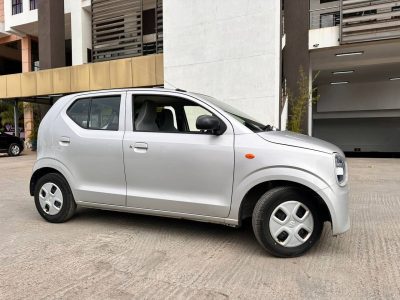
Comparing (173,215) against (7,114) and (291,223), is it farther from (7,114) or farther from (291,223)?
(7,114)

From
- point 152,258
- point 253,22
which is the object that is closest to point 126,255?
point 152,258

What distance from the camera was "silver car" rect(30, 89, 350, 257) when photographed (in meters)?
3.45

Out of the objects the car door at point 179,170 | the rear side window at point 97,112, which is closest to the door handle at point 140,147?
the car door at point 179,170

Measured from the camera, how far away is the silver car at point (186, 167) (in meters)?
3.45

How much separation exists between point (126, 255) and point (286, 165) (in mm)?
1912

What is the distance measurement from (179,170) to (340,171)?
1700 mm

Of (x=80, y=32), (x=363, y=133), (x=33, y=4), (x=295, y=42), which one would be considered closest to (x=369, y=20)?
(x=295, y=42)

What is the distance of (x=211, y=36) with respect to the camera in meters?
11.4

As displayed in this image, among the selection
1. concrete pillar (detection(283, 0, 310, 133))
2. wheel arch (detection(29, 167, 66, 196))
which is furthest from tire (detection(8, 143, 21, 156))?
wheel arch (detection(29, 167, 66, 196))

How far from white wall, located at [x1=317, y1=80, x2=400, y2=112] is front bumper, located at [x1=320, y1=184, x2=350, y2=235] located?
19.6m

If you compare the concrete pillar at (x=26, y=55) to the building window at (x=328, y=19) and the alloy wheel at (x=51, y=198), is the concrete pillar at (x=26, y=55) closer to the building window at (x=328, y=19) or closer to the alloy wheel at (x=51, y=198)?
the building window at (x=328, y=19)

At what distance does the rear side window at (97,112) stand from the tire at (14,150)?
14.4 meters

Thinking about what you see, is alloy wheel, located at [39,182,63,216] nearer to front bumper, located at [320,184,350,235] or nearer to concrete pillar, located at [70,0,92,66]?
front bumper, located at [320,184,350,235]

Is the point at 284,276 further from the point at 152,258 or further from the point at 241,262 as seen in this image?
the point at 152,258
